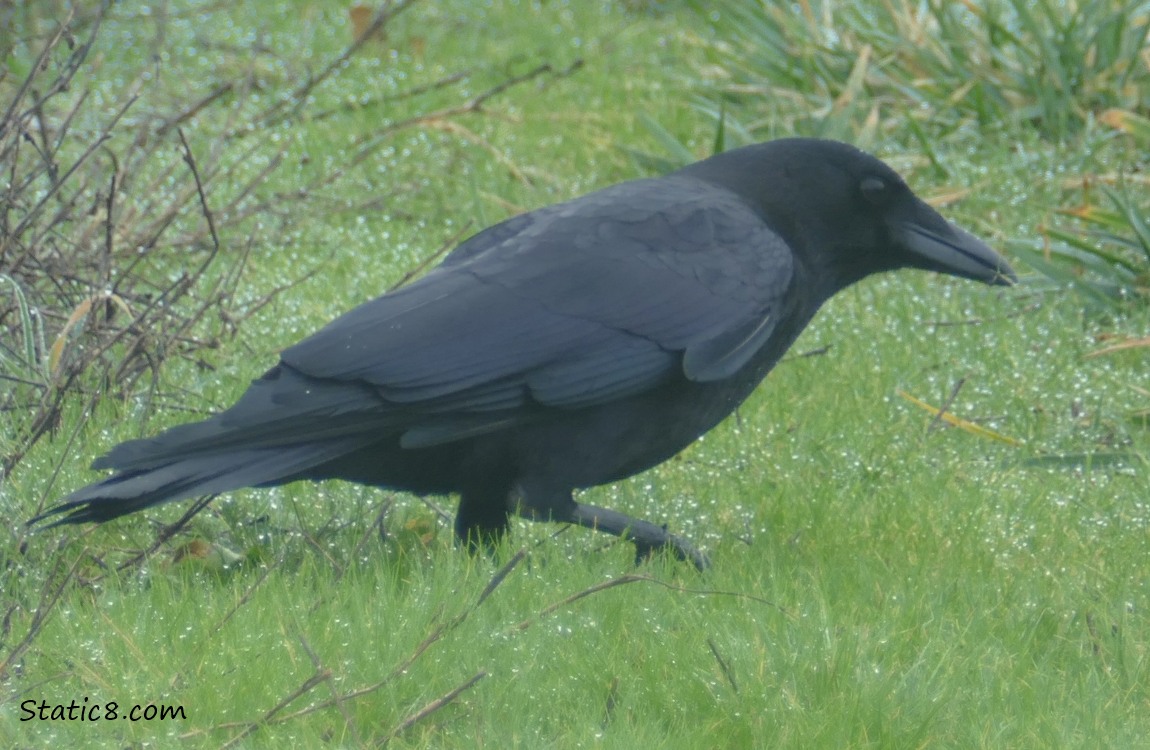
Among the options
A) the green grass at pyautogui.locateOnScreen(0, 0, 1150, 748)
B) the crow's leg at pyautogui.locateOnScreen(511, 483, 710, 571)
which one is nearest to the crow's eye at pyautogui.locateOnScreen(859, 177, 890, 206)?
the green grass at pyautogui.locateOnScreen(0, 0, 1150, 748)

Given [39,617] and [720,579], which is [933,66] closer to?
[720,579]

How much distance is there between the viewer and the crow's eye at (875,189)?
391 cm

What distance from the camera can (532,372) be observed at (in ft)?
11.1

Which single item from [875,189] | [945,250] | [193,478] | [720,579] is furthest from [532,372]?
[945,250]

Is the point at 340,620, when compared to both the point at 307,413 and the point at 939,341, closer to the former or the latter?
the point at 307,413

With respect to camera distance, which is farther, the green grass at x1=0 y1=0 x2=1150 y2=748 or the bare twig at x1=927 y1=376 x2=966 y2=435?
the bare twig at x1=927 y1=376 x2=966 y2=435

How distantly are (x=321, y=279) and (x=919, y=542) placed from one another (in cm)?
273

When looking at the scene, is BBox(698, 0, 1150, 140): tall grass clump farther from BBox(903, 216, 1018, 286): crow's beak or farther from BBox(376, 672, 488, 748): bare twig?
BBox(376, 672, 488, 748): bare twig

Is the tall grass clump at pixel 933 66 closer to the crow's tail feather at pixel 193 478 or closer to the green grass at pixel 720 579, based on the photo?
the green grass at pixel 720 579

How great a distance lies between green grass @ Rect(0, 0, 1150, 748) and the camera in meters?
2.75

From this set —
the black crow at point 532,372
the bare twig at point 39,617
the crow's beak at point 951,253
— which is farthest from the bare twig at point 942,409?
the bare twig at point 39,617

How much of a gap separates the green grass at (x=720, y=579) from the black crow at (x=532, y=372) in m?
0.18

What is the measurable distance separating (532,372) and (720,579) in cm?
55

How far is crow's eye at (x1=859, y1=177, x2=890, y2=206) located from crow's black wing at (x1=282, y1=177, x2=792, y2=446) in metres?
0.32
